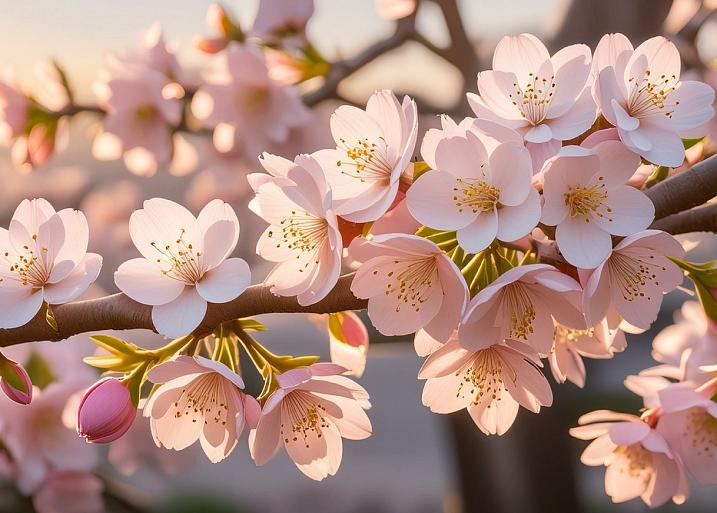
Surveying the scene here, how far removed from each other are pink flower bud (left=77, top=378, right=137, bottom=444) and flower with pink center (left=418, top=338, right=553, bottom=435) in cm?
24

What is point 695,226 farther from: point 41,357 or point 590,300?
point 41,357

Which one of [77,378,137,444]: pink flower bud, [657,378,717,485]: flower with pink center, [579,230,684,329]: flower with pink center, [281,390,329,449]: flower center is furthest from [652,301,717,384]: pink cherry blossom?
[77,378,137,444]: pink flower bud

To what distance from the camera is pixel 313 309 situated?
25.8 inches

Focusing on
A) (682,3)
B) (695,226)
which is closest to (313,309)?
(695,226)

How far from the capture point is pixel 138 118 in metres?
1.63

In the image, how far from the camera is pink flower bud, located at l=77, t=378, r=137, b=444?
679 mm

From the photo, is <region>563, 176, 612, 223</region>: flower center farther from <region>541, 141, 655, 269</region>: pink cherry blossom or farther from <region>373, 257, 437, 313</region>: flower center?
<region>373, 257, 437, 313</region>: flower center

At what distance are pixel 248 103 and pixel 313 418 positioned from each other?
3.11 feet

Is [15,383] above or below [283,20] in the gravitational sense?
above

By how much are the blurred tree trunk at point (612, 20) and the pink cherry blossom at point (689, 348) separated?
685mm

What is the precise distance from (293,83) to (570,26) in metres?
0.60

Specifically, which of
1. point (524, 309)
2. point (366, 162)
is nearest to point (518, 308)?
point (524, 309)

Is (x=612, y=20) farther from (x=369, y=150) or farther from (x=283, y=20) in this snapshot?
(x=369, y=150)

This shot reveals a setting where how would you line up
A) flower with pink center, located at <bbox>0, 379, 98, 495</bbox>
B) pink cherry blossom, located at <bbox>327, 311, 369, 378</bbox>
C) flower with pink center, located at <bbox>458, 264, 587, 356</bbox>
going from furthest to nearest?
1. flower with pink center, located at <bbox>0, 379, 98, 495</bbox>
2. pink cherry blossom, located at <bbox>327, 311, 369, 378</bbox>
3. flower with pink center, located at <bbox>458, 264, 587, 356</bbox>
